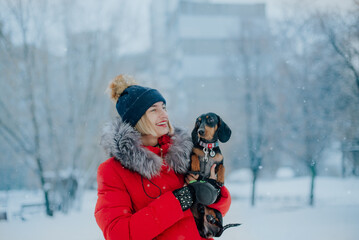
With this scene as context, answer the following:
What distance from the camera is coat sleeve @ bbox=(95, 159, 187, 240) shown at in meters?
1.08

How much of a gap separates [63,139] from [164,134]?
4.73 m

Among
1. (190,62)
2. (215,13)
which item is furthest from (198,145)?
(190,62)

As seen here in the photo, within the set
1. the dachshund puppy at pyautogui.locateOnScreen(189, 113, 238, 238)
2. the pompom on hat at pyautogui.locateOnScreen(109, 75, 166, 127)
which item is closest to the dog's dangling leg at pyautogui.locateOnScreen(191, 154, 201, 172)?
the dachshund puppy at pyautogui.locateOnScreen(189, 113, 238, 238)

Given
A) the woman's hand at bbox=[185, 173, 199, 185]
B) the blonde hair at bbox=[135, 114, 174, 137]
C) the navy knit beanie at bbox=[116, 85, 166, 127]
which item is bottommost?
the woman's hand at bbox=[185, 173, 199, 185]

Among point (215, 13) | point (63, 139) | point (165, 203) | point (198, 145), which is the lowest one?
point (63, 139)

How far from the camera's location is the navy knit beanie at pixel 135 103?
4.47 ft

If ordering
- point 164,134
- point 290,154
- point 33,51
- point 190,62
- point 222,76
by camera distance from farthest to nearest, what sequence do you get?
point 190,62, point 222,76, point 290,154, point 33,51, point 164,134

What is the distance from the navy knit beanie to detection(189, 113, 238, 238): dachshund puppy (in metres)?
0.30

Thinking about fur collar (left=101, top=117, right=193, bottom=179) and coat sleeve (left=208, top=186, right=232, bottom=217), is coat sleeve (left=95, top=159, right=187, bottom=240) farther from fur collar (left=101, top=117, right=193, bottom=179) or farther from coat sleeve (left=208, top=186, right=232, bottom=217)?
coat sleeve (left=208, top=186, right=232, bottom=217)

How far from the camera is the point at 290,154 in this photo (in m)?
5.92

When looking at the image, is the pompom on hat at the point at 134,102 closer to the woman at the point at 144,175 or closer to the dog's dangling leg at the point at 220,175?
the woman at the point at 144,175

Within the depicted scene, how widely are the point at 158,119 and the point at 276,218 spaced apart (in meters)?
4.12

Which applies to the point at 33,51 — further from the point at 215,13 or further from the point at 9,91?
the point at 215,13

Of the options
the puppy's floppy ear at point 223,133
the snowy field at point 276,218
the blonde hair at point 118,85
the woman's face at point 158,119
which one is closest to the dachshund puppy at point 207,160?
the puppy's floppy ear at point 223,133
